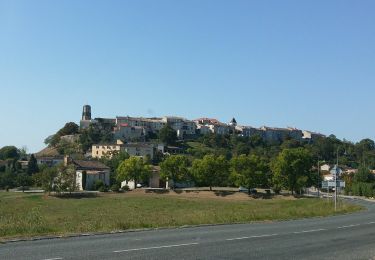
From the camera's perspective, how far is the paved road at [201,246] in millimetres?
13852

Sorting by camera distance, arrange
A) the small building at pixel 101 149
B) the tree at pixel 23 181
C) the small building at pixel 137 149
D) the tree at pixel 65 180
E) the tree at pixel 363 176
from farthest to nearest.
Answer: the small building at pixel 101 149 → the small building at pixel 137 149 → the tree at pixel 363 176 → the tree at pixel 23 181 → the tree at pixel 65 180

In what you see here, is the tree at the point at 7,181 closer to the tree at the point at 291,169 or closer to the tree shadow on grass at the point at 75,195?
the tree shadow on grass at the point at 75,195

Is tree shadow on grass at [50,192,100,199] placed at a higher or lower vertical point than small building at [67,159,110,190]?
lower

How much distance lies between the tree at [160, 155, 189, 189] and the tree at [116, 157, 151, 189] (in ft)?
18.0

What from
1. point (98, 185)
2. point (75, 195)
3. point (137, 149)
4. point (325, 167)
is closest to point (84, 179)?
point (98, 185)

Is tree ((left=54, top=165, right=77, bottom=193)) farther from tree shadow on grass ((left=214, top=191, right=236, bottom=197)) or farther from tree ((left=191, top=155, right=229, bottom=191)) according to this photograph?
tree shadow on grass ((left=214, top=191, right=236, bottom=197))

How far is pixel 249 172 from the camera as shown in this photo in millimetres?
103500

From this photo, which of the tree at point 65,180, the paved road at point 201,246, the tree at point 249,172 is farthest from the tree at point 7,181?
the paved road at point 201,246

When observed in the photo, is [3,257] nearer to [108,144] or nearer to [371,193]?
[371,193]

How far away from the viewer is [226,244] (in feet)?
55.3

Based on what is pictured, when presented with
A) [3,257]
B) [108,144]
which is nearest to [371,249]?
[3,257]

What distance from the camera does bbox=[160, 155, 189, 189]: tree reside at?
11669 cm

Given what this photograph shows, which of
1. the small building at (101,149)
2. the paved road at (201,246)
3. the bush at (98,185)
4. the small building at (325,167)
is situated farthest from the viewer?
the small building at (101,149)

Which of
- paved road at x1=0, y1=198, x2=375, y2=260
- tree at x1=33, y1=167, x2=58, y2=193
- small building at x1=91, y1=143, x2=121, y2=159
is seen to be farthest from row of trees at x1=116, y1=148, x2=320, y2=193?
paved road at x1=0, y1=198, x2=375, y2=260
